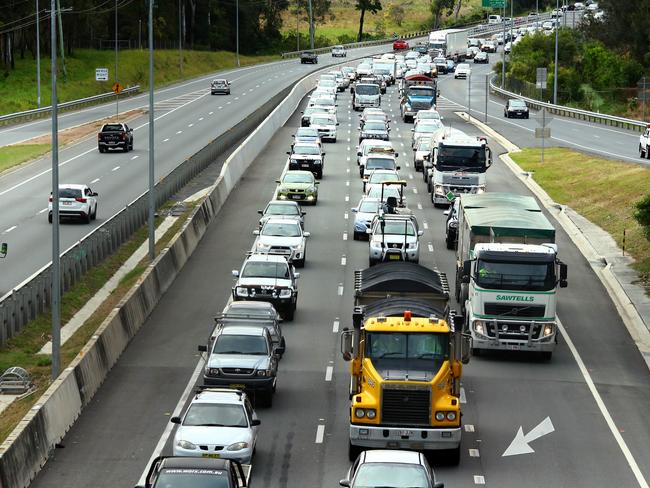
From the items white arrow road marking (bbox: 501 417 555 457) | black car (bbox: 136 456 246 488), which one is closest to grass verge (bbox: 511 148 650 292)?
white arrow road marking (bbox: 501 417 555 457)

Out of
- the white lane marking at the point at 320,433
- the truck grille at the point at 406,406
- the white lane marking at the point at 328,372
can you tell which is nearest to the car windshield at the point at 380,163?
the white lane marking at the point at 328,372

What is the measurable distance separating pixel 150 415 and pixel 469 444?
675cm

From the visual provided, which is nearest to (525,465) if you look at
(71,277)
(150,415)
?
(150,415)

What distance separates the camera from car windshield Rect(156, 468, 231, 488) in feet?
61.9

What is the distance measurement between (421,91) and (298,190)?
41.0m

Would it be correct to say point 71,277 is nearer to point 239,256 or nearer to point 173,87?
point 239,256

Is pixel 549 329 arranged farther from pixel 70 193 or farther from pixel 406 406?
pixel 70 193

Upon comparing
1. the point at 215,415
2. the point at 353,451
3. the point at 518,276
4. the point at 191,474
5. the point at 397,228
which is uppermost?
the point at 518,276

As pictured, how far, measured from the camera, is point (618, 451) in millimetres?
25672

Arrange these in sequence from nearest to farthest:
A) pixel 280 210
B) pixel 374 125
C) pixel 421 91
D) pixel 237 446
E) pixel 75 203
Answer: pixel 237 446
pixel 280 210
pixel 75 203
pixel 374 125
pixel 421 91

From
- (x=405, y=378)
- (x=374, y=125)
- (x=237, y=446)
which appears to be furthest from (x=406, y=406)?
(x=374, y=125)

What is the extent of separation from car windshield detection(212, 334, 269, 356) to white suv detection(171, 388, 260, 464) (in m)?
3.93

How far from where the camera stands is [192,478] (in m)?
18.9

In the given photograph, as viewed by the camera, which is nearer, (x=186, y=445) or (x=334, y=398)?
(x=186, y=445)
